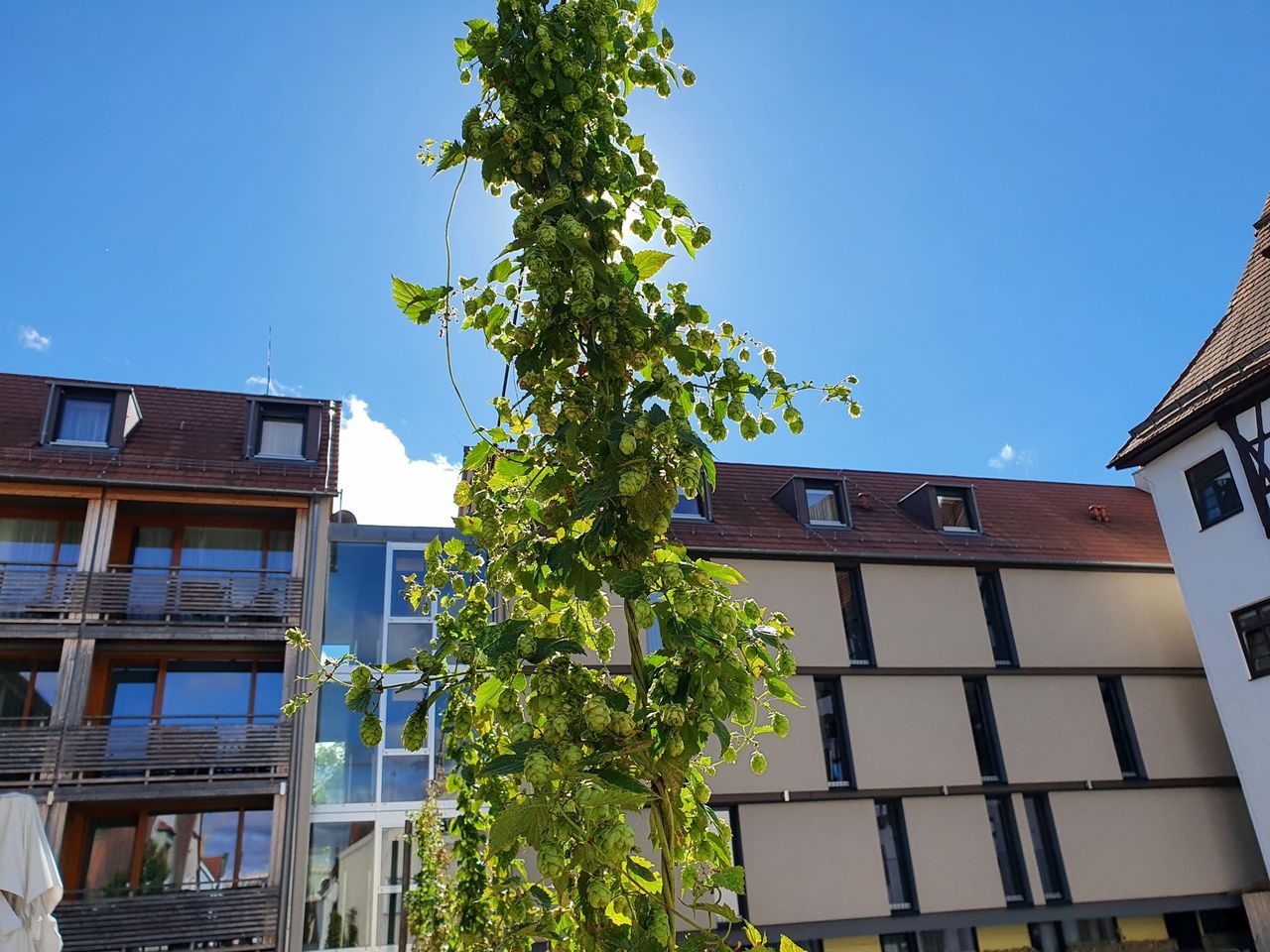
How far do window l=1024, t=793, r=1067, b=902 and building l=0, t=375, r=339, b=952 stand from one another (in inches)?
507

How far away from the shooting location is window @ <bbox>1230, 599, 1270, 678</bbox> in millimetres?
14352

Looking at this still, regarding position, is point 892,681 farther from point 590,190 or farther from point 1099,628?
point 590,190

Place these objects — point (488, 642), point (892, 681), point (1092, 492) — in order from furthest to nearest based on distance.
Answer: point (1092, 492)
point (892, 681)
point (488, 642)

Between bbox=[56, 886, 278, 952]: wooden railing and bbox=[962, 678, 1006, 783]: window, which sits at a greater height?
bbox=[962, 678, 1006, 783]: window

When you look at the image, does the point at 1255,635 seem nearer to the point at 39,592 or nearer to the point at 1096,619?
the point at 1096,619

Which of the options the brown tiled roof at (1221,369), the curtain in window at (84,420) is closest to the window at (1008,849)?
the brown tiled roof at (1221,369)

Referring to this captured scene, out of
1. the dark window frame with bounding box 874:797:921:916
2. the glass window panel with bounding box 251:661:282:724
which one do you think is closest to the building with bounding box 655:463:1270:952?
the dark window frame with bounding box 874:797:921:916

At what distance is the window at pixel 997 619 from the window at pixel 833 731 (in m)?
3.53

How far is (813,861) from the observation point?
1565 cm

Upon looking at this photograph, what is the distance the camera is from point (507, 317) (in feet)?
6.36

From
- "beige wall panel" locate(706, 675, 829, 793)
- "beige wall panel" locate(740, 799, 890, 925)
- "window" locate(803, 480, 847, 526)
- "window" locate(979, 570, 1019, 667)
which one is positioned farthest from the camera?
"window" locate(803, 480, 847, 526)

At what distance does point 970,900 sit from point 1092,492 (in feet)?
37.6

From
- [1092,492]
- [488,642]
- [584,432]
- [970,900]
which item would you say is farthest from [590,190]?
[1092,492]

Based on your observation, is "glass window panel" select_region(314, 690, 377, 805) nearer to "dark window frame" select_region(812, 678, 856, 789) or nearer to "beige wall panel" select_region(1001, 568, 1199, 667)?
"dark window frame" select_region(812, 678, 856, 789)
